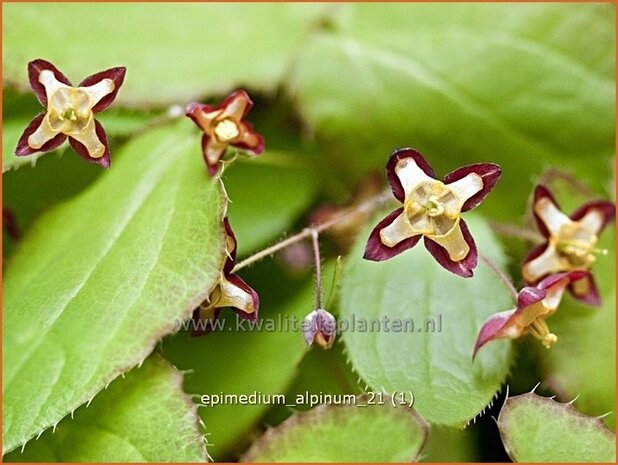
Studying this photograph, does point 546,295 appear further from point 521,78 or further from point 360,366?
point 521,78

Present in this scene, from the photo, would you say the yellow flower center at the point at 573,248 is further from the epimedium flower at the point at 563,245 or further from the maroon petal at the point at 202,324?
the maroon petal at the point at 202,324

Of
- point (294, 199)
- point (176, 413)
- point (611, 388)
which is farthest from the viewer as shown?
point (294, 199)

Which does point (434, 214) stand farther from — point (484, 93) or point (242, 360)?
point (484, 93)

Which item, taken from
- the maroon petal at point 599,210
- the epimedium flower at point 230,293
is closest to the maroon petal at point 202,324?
the epimedium flower at point 230,293

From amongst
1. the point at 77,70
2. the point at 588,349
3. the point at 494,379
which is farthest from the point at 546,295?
the point at 77,70

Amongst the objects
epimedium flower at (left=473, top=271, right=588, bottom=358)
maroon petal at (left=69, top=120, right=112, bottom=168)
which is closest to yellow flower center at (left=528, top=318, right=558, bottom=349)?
epimedium flower at (left=473, top=271, right=588, bottom=358)

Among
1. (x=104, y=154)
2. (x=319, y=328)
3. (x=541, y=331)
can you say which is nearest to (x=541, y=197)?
(x=541, y=331)
